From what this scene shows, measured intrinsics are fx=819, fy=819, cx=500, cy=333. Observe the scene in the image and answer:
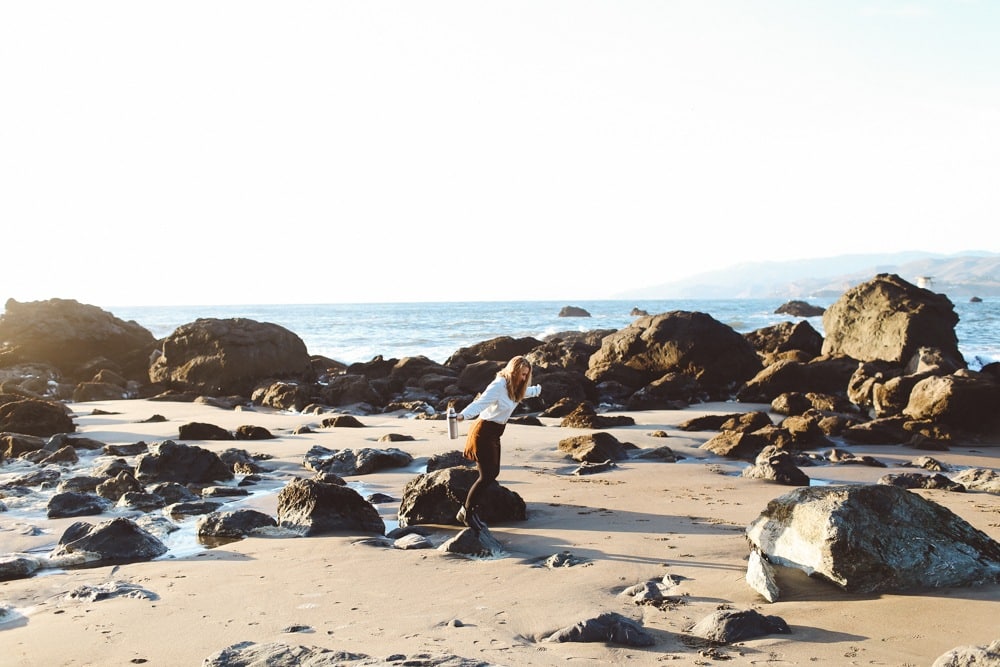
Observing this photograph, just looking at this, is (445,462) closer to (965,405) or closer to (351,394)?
(965,405)

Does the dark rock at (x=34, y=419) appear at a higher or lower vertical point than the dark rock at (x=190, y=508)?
higher

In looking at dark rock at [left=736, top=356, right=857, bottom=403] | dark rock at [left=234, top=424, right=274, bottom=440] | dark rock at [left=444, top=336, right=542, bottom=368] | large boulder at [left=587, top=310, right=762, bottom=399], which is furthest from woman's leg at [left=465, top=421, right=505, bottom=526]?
dark rock at [left=444, top=336, right=542, bottom=368]

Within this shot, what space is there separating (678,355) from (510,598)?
52.5 feet

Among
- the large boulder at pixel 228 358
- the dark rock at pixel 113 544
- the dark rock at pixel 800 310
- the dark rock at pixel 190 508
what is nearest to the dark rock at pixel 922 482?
the dark rock at pixel 190 508

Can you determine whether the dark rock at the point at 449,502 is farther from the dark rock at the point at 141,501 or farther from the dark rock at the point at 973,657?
the dark rock at the point at 973,657

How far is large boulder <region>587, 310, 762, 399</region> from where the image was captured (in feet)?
66.4

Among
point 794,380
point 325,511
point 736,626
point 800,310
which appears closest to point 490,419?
point 325,511

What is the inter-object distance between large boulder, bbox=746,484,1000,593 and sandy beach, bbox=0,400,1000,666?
12cm

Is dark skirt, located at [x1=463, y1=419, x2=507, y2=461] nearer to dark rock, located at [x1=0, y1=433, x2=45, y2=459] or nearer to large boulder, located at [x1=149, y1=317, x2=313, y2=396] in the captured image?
dark rock, located at [x1=0, y1=433, x2=45, y2=459]

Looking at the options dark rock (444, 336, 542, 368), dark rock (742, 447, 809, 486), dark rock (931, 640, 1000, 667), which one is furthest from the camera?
dark rock (444, 336, 542, 368)

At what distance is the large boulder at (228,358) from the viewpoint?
2238 centimetres

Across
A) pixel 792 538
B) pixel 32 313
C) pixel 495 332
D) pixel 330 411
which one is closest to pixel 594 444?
pixel 792 538

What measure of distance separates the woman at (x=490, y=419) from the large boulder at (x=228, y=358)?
53.2 feet

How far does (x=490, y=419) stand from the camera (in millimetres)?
6949
